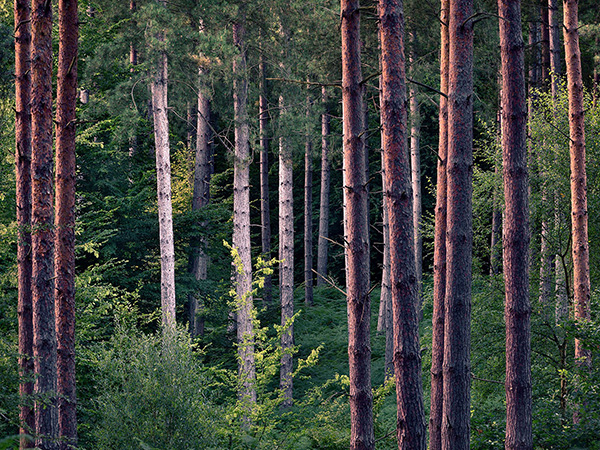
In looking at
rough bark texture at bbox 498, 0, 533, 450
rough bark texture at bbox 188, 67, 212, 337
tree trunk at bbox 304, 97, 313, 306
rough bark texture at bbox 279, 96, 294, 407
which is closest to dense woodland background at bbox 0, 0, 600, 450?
rough bark texture at bbox 188, 67, 212, 337

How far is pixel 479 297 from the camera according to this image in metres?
15.5

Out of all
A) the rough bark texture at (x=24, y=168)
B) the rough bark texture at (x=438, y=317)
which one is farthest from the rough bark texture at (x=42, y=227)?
the rough bark texture at (x=438, y=317)

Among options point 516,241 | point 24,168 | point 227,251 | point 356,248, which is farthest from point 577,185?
point 227,251

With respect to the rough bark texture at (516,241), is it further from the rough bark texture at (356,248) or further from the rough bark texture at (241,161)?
the rough bark texture at (241,161)

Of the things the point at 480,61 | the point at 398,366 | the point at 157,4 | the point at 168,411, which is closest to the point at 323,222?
the point at 480,61

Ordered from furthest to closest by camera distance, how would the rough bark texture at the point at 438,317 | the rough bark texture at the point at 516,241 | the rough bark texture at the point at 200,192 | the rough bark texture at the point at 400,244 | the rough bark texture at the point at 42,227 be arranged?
the rough bark texture at the point at 200,192 < the rough bark texture at the point at 438,317 < the rough bark texture at the point at 42,227 < the rough bark texture at the point at 516,241 < the rough bark texture at the point at 400,244

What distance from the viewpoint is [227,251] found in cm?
2319

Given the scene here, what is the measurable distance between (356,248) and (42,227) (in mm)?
4364

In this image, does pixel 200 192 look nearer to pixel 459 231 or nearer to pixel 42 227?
pixel 42 227

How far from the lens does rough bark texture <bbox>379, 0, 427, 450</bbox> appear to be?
26.6 feet

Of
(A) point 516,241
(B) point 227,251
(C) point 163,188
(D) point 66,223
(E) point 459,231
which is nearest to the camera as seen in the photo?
(A) point 516,241

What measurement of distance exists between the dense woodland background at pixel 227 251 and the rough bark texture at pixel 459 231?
101 cm

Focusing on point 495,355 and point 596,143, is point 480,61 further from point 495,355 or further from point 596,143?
point 495,355

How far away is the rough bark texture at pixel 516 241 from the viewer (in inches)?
331
